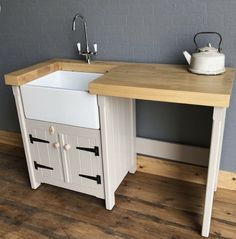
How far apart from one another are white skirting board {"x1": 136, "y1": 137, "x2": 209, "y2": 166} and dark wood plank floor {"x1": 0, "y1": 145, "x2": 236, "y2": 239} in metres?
0.17

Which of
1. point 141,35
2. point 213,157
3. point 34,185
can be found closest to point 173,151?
point 213,157

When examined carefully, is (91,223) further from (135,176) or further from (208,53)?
(208,53)

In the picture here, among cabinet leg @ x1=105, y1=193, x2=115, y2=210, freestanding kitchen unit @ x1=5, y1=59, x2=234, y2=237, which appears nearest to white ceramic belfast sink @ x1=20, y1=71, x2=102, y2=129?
freestanding kitchen unit @ x1=5, y1=59, x2=234, y2=237

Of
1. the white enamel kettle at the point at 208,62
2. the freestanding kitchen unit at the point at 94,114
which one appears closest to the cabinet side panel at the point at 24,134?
the freestanding kitchen unit at the point at 94,114

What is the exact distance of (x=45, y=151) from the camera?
1.77m

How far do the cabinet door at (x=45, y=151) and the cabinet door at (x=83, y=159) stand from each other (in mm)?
54

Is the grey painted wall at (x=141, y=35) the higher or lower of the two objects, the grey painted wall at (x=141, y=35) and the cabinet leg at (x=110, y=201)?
the higher

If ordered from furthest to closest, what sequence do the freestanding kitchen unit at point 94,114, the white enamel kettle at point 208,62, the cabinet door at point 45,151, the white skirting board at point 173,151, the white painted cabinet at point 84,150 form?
the white skirting board at point 173,151 < the cabinet door at point 45,151 < the white painted cabinet at point 84,150 < the white enamel kettle at point 208,62 < the freestanding kitchen unit at point 94,114

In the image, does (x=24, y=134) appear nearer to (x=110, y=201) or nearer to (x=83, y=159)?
(x=83, y=159)

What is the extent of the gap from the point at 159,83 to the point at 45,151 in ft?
2.81

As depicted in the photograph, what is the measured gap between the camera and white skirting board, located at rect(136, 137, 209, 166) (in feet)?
6.25

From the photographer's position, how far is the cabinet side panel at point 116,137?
1528mm

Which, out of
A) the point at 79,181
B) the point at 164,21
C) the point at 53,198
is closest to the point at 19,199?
the point at 53,198

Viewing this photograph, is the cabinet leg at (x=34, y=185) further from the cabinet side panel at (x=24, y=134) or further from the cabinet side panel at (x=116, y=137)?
the cabinet side panel at (x=116, y=137)
